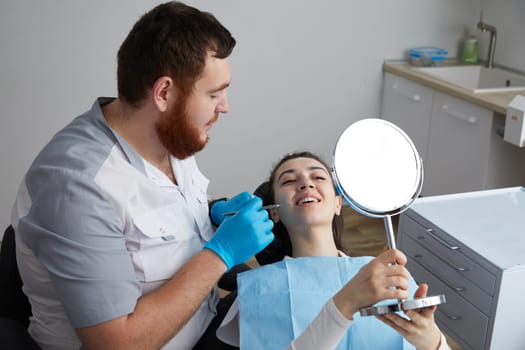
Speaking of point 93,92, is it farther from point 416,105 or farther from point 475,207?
point 475,207

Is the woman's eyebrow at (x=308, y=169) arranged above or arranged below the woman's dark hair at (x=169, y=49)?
below

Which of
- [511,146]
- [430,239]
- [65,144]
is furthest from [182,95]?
[511,146]

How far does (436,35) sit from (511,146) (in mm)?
997

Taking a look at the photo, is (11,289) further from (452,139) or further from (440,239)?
(452,139)

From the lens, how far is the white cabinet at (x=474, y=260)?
1480mm

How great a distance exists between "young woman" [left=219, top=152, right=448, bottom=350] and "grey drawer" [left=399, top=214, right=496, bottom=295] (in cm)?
24

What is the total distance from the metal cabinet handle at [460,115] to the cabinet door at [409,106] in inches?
5.2

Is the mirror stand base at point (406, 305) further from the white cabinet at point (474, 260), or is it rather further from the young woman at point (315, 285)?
the white cabinet at point (474, 260)

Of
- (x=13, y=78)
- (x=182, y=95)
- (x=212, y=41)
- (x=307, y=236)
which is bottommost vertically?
(x=307, y=236)

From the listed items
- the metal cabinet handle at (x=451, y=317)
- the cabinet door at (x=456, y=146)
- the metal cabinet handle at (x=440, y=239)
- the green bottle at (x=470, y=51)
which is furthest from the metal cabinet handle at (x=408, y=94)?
the metal cabinet handle at (x=451, y=317)

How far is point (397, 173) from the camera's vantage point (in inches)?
41.8

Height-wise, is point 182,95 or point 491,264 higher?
point 182,95

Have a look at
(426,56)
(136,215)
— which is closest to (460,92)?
(426,56)

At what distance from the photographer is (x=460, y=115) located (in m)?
2.70
